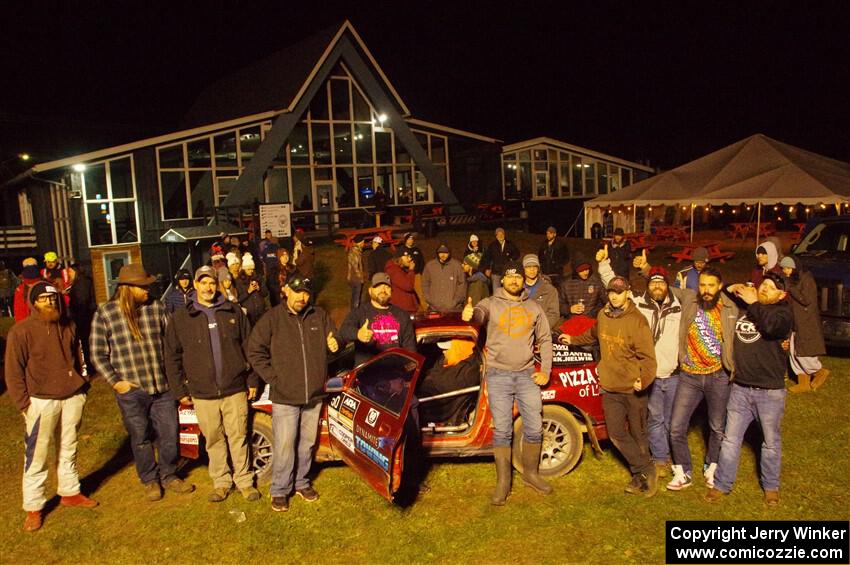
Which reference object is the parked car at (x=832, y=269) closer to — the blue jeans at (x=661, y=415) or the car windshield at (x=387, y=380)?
the blue jeans at (x=661, y=415)

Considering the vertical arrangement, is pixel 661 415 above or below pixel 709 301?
below

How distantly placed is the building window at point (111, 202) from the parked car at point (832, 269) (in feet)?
60.8

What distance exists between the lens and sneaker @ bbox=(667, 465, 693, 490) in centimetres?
563

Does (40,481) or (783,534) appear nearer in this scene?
(783,534)

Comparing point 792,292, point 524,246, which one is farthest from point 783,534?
point 524,246

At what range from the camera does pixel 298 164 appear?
24422mm

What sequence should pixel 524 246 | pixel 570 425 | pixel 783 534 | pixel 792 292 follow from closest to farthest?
pixel 783 534 → pixel 570 425 → pixel 792 292 → pixel 524 246

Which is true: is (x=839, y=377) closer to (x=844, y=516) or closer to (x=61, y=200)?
(x=844, y=516)

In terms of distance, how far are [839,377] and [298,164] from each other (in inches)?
776

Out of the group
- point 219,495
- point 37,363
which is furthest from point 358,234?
point 37,363

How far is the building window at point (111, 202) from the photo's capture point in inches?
776

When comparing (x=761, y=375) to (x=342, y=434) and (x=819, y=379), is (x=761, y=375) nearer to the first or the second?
(x=342, y=434)

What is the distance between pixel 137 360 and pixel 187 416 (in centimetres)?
76

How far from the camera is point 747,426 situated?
5.27 meters
